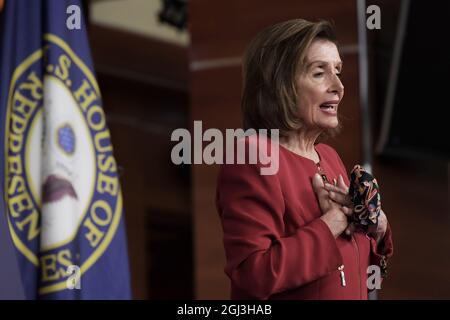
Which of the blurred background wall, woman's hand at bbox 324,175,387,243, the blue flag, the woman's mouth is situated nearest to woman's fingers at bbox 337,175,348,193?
woman's hand at bbox 324,175,387,243

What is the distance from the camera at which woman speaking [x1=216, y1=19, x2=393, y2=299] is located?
5.15 feet

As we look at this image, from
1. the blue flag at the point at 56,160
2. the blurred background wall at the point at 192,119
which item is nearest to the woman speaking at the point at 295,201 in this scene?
the blurred background wall at the point at 192,119

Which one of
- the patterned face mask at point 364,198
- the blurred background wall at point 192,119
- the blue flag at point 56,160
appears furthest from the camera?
the blurred background wall at point 192,119

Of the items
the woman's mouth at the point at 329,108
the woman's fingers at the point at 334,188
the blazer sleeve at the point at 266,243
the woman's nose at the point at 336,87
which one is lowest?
the blazer sleeve at the point at 266,243

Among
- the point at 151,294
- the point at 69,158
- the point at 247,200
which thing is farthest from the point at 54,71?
the point at 151,294

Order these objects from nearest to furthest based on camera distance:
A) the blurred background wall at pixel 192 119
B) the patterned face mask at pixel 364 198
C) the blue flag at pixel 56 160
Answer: the patterned face mask at pixel 364 198
the blue flag at pixel 56 160
the blurred background wall at pixel 192 119

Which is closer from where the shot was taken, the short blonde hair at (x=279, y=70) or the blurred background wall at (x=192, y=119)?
the short blonde hair at (x=279, y=70)

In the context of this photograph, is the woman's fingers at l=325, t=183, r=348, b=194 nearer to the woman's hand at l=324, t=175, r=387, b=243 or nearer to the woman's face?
the woman's hand at l=324, t=175, r=387, b=243

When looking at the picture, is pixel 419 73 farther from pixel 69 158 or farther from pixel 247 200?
pixel 247 200

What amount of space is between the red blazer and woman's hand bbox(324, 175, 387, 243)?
0.02 m

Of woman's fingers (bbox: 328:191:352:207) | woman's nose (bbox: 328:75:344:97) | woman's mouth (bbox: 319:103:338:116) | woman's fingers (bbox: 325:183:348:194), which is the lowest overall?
woman's fingers (bbox: 328:191:352:207)

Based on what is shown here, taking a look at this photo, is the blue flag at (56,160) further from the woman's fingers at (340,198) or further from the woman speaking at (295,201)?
the woman's fingers at (340,198)

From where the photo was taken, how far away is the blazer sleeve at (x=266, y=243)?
1562mm

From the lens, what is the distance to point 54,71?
2592 mm
